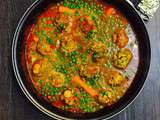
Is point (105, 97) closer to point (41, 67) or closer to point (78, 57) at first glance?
point (78, 57)

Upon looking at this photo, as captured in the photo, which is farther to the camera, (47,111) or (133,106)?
(133,106)

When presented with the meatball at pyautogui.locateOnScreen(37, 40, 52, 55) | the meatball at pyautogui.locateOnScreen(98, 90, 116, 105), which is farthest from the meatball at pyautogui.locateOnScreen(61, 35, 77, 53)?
the meatball at pyautogui.locateOnScreen(98, 90, 116, 105)

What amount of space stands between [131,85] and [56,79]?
23.2 inches

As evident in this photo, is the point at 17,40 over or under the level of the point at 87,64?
over

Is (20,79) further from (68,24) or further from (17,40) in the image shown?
(68,24)

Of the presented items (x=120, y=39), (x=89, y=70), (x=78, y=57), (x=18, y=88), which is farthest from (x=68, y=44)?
(x=18, y=88)

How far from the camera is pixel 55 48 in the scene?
3.05m

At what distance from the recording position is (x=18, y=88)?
3.08 metres

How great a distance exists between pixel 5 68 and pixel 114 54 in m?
0.86

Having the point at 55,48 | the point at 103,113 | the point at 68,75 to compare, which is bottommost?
the point at 103,113

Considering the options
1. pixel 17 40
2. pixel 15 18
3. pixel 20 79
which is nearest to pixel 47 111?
pixel 20 79

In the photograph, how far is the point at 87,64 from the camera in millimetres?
3055

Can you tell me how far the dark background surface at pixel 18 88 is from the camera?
3.08m

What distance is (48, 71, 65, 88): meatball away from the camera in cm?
300
